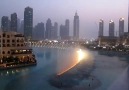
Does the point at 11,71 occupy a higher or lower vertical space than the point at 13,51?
lower

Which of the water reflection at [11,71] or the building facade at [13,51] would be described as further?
the building facade at [13,51]

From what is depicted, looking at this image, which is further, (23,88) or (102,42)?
(102,42)

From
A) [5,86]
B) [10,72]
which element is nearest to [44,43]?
[10,72]

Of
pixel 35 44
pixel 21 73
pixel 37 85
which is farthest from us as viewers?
pixel 35 44

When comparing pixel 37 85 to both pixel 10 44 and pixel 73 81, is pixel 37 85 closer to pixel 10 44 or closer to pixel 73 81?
pixel 73 81

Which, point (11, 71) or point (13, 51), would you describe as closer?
point (11, 71)

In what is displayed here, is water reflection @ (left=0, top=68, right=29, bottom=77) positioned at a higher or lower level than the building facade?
lower

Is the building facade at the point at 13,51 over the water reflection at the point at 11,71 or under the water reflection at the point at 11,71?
over

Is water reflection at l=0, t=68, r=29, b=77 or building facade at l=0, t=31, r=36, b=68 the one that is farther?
building facade at l=0, t=31, r=36, b=68

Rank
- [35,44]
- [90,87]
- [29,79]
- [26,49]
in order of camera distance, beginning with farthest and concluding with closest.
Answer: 1. [35,44]
2. [26,49]
3. [29,79]
4. [90,87]

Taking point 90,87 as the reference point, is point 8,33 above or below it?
above
